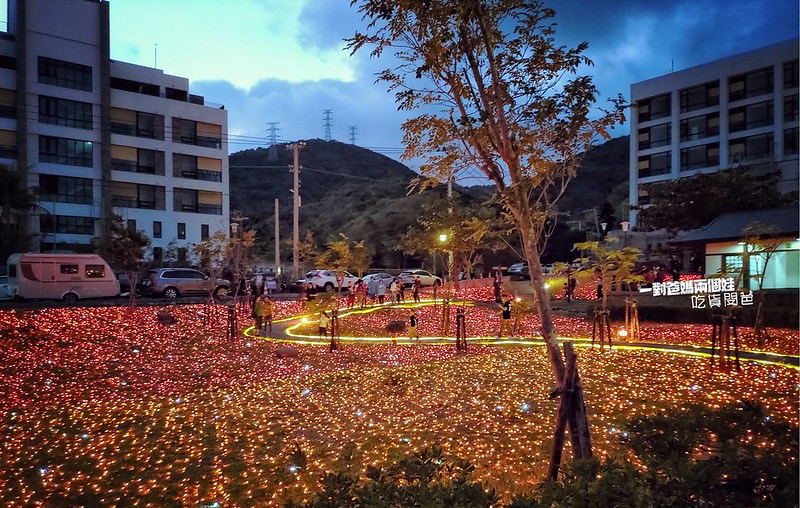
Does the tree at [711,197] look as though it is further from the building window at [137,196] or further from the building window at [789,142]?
the building window at [137,196]

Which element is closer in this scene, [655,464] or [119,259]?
[655,464]

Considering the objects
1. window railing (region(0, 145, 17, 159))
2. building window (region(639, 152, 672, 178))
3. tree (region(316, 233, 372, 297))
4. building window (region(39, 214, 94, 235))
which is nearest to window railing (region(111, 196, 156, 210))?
building window (region(39, 214, 94, 235))

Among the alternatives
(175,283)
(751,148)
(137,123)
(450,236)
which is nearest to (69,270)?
(175,283)

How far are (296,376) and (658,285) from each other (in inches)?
617

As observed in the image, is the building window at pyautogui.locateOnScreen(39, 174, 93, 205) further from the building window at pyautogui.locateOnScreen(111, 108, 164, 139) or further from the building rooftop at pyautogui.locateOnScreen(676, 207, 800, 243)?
the building rooftop at pyautogui.locateOnScreen(676, 207, 800, 243)

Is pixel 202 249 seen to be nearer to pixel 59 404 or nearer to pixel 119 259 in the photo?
pixel 119 259

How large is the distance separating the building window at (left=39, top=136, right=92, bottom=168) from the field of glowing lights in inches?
1054

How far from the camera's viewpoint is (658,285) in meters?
20.3

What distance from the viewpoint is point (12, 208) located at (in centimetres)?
2656

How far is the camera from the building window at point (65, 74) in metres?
35.9

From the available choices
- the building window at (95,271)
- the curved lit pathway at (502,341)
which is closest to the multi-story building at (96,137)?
the building window at (95,271)

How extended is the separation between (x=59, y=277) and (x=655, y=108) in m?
48.9

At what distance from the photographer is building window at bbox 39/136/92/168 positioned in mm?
36062

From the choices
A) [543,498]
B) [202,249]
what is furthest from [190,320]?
[543,498]
